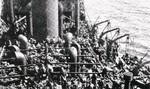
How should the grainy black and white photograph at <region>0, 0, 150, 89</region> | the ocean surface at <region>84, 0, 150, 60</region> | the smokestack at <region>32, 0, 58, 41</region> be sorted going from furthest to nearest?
the ocean surface at <region>84, 0, 150, 60</region>
the smokestack at <region>32, 0, 58, 41</region>
the grainy black and white photograph at <region>0, 0, 150, 89</region>

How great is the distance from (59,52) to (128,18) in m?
25.8

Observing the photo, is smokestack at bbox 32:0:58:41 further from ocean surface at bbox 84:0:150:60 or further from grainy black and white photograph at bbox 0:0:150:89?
ocean surface at bbox 84:0:150:60

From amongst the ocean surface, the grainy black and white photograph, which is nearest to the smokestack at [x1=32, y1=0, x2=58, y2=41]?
the grainy black and white photograph

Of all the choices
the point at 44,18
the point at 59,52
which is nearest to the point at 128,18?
the point at 44,18

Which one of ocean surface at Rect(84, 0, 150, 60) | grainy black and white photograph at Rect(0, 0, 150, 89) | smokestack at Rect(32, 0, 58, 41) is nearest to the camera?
grainy black and white photograph at Rect(0, 0, 150, 89)

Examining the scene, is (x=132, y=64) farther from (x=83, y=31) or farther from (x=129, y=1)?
(x=129, y=1)

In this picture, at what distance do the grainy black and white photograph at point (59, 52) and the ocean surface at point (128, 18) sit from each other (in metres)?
0.31

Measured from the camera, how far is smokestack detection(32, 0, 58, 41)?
1435cm

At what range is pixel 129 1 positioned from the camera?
4819 centimetres

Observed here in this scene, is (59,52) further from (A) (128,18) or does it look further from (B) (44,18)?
(A) (128,18)

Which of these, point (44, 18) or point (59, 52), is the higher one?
point (44, 18)

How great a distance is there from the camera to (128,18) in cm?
3716

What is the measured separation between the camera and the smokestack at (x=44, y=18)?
1435 centimetres

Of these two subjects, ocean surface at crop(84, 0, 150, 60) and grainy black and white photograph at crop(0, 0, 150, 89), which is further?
ocean surface at crop(84, 0, 150, 60)
